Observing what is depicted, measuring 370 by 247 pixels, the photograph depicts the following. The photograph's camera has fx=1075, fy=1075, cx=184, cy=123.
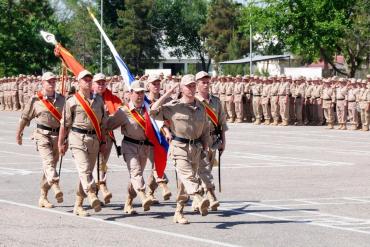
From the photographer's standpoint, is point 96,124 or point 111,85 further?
point 111,85

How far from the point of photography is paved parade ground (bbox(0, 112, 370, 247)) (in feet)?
40.9

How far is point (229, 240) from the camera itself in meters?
12.3

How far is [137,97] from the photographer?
14875 millimetres

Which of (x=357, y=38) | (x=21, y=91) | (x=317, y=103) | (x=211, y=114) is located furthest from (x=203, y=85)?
(x=357, y=38)

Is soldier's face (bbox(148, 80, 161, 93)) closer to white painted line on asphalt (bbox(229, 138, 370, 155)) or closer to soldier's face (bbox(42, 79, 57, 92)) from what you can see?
soldier's face (bbox(42, 79, 57, 92))

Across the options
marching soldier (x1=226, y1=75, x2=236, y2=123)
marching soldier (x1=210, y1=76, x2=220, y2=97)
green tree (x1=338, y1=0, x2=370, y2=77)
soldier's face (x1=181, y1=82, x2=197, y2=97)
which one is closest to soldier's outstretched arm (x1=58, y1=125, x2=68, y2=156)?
soldier's face (x1=181, y1=82, x2=197, y2=97)

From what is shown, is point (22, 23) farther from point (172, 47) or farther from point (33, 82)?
point (172, 47)

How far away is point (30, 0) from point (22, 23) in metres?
4.98

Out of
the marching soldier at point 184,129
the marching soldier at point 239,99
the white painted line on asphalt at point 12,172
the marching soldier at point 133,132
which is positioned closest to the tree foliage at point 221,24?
the marching soldier at point 239,99

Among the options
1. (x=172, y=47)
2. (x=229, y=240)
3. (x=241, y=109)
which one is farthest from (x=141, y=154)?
(x=172, y=47)

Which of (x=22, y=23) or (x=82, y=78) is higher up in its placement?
(x=22, y=23)

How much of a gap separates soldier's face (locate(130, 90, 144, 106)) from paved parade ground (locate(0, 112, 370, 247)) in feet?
5.05

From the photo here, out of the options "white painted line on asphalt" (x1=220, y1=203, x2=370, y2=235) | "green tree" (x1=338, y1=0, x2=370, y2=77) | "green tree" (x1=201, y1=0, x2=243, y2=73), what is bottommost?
"white painted line on asphalt" (x1=220, y1=203, x2=370, y2=235)

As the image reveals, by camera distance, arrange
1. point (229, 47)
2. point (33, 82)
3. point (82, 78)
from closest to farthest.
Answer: point (82, 78) → point (33, 82) → point (229, 47)
